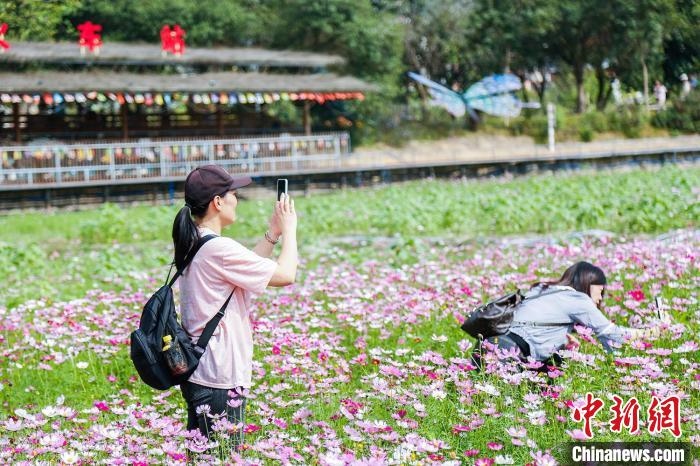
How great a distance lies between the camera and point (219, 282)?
3834mm

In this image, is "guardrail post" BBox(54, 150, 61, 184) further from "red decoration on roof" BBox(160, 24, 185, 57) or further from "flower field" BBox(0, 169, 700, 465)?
"flower field" BBox(0, 169, 700, 465)

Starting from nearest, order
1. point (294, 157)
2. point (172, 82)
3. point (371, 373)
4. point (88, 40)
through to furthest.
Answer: point (371, 373) < point (172, 82) < point (88, 40) < point (294, 157)

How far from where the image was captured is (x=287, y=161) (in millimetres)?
25266

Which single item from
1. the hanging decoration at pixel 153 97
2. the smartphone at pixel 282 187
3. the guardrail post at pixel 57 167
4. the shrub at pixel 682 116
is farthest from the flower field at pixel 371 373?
the shrub at pixel 682 116

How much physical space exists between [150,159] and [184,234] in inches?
788

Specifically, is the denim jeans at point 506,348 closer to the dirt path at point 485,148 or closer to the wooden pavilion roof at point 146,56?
the wooden pavilion roof at point 146,56

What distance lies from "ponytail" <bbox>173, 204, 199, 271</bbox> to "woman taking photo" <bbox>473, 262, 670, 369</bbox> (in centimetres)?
163

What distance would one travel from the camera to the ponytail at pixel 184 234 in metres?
3.81

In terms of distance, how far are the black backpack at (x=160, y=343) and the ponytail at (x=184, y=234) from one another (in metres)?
0.16

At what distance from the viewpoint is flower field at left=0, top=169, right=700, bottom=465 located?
3814mm

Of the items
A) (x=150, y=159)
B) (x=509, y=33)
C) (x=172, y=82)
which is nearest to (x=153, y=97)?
(x=172, y=82)

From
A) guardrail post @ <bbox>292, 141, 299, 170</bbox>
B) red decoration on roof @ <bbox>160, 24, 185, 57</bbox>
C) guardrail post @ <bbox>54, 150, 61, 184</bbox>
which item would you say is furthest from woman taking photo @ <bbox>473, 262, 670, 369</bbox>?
red decoration on roof @ <bbox>160, 24, 185, 57</bbox>

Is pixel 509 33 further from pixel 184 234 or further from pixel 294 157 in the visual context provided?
pixel 184 234

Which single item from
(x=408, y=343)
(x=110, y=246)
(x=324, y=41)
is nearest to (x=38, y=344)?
(x=408, y=343)
